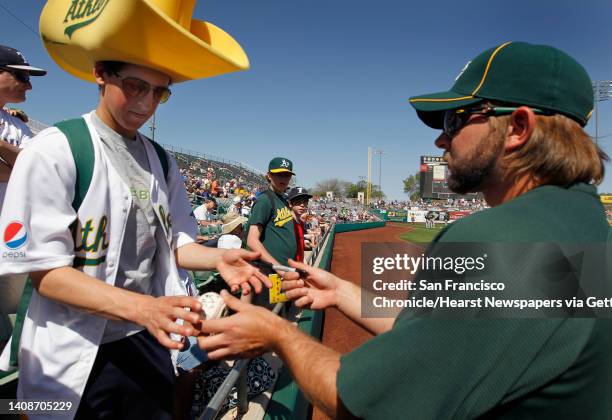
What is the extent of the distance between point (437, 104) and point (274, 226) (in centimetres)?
296

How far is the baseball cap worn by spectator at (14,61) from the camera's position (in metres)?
2.41

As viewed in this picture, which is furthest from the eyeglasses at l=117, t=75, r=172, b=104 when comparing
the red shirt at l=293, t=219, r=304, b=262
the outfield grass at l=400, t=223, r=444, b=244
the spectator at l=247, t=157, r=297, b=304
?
the outfield grass at l=400, t=223, r=444, b=244

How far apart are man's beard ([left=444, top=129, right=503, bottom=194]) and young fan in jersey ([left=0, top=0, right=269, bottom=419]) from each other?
38.6 inches

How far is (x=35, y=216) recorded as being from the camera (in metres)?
1.11

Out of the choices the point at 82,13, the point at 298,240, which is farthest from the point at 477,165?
the point at 298,240

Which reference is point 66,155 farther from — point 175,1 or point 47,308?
point 175,1

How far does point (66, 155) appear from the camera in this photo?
3.89 ft

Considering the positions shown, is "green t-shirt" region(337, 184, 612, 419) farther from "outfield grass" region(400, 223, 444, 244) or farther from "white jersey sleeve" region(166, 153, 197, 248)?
"outfield grass" region(400, 223, 444, 244)

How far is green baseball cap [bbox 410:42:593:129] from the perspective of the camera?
125cm

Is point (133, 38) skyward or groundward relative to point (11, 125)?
skyward

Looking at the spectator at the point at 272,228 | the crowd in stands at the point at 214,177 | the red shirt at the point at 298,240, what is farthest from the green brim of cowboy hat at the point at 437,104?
the crowd in stands at the point at 214,177

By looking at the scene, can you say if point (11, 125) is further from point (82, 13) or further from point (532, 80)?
point (532, 80)

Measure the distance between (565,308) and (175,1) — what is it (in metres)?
1.64

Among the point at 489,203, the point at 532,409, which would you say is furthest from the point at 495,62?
the point at 532,409
